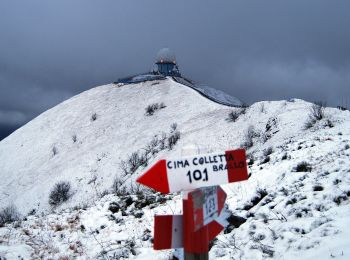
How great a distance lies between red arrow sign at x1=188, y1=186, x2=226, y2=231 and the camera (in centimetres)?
262

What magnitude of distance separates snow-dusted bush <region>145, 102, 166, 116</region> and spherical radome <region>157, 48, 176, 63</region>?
87.4 feet

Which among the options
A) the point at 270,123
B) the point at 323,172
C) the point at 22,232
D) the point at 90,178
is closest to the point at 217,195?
the point at 323,172

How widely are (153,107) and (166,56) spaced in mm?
28172

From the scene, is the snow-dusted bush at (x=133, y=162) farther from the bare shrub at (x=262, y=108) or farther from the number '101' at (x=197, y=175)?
the number '101' at (x=197, y=175)

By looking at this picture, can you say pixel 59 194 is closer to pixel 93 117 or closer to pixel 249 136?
pixel 249 136

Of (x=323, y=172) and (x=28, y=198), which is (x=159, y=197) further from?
(x=28, y=198)

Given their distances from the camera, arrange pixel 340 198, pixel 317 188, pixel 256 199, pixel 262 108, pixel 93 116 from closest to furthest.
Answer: pixel 340 198, pixel 317 188, pixel 256 199, pixel 262 108, pixel 93 116

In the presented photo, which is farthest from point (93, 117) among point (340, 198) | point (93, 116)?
point (340, 198)

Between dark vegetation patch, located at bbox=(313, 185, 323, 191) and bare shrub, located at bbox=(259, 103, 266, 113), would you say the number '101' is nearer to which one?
dark vegetation patch, located at bbox=(313, 185, 323, 191)

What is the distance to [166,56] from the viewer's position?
63.0 meters

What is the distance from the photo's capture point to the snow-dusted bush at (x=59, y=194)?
24.2 m

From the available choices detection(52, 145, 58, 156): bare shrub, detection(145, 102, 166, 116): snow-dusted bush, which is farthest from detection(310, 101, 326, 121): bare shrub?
detection(52, 145, 58, 156): bare shrub

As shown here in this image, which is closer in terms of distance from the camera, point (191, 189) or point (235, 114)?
point (191, 189)

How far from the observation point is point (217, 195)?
3.03m
